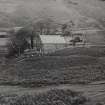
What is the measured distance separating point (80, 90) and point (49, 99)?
59 cm

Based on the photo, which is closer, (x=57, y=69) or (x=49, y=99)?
(x=49, y=99)

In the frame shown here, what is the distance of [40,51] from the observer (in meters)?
4.54

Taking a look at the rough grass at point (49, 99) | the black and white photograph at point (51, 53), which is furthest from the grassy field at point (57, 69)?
the rough grass at point (49, 99)

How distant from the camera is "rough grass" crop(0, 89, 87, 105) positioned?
378 centimetres

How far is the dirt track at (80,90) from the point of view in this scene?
3.97 metres

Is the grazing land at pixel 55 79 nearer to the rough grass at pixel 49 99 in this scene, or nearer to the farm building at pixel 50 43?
the rough grass at pixel 49 99

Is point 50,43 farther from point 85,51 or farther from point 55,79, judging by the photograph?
point 55,79

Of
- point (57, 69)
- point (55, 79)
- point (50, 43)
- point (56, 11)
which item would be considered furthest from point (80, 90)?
point (56, 11)

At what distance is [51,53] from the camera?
4547 mm

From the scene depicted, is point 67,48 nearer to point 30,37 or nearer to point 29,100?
point 30,37

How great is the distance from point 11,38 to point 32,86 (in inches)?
47.7

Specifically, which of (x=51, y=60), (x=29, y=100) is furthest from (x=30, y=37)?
(x=29, y=100)

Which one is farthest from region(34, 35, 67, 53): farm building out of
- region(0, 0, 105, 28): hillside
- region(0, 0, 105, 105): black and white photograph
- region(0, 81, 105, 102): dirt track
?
region(0, 81, 105, 102): dirt track

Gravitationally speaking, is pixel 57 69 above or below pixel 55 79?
above
